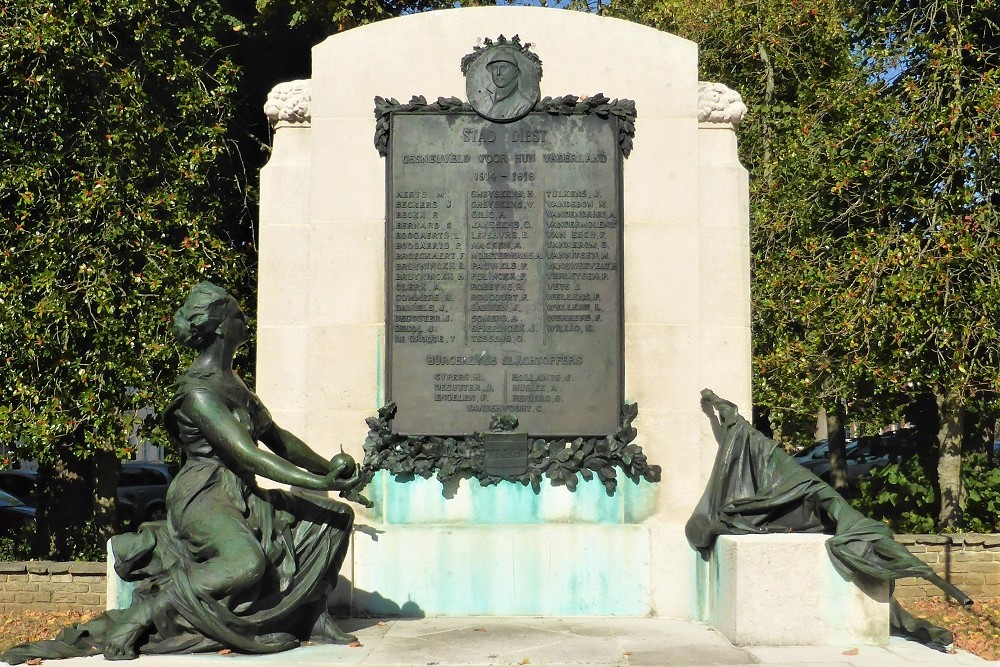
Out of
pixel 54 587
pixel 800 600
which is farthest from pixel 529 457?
pixel 54 587

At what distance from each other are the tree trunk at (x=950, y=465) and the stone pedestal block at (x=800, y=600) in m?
7.76

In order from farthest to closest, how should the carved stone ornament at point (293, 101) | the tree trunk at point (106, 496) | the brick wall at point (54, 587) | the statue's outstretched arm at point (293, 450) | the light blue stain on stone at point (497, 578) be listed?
the tree trunk at point (106, 496) → the brick wall at point (54, 587) → the carved stone ornament at point (293, 101) → the light blue stain on stone at point (497, 578) → the statue's outstretched arm at point (293, 450)

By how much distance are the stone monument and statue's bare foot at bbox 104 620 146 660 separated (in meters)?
1.95

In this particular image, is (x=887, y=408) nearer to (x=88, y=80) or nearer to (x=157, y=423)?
(x=157, y=423)

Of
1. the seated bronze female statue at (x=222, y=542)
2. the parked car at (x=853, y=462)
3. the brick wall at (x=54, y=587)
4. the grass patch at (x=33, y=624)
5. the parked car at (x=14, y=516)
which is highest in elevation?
the seated bronze female statue at (x=222, y=542)

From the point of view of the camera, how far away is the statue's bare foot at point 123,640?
707cm

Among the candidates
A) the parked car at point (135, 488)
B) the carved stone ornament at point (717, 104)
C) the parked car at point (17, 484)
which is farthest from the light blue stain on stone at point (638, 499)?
the parked car at point (17, 484)

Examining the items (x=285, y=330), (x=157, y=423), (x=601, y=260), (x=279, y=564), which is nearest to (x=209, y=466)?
(x=279, y=564)

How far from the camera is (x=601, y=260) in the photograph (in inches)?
356

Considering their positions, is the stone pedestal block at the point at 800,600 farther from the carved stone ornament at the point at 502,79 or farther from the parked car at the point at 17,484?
the parked car at the point at 17,484

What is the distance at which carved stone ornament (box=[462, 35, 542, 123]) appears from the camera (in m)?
9.15

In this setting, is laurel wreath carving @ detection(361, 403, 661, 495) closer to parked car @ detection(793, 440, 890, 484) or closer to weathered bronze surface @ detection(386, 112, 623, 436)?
weathered bronze surface @ detection(386, 112, 623, 436)

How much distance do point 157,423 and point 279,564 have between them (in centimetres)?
649

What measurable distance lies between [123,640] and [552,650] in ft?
8.61
